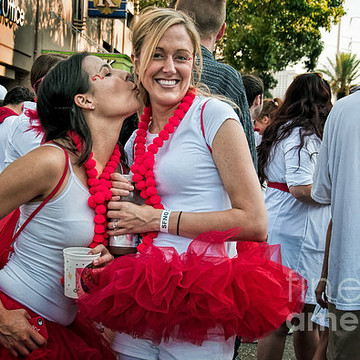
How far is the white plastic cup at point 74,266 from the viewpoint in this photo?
194 cm

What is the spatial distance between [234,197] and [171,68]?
0.68 m

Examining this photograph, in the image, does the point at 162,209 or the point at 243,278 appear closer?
the point at 243,278

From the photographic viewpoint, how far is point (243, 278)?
6.07 ft

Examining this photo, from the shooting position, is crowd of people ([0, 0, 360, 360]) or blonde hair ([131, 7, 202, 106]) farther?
blonde hair ([131, 7, 202, 106])

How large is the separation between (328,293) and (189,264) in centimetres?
107

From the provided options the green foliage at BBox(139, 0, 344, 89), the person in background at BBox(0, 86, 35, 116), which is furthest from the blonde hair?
the green foliage at BBox(139, 0, 344, 89)

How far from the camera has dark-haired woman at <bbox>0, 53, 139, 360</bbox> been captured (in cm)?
197

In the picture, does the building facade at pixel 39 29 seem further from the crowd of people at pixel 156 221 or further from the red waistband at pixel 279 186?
the crowd of people at pixel 156 221

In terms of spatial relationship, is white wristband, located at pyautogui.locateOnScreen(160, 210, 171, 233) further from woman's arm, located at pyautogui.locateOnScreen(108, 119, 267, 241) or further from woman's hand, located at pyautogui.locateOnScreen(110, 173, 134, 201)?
woman's hand, located at pyautogui.locateOnScreen(110, 173, 134, 201)

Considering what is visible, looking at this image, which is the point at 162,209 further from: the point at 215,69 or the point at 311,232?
the point at 311,232

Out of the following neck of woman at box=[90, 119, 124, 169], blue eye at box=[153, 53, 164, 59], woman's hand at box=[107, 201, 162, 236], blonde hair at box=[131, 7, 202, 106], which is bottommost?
woman's hand at box=[107, 201, 162, 236]

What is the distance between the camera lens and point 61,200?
6.74 feet

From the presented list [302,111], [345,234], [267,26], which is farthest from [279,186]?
[267,26]

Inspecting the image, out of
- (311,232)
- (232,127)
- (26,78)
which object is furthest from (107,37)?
(232,127)
